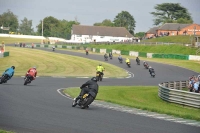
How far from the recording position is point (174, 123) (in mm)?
14742

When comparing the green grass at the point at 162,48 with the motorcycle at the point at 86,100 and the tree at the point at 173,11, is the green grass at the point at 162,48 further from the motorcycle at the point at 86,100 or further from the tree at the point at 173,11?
the motorcycle at the point at 86,100

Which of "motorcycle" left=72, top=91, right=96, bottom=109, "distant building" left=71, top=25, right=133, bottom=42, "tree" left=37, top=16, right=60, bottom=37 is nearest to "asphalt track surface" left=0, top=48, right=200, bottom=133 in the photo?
"motorcycle" left=72, top=91, right=96, bottom=109

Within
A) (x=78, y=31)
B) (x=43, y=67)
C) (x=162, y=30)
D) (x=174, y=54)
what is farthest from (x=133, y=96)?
(x=78, y=31)

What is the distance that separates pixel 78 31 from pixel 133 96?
126715mm

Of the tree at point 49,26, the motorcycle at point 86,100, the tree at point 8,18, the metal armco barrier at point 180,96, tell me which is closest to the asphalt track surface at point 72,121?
the motorcycle at point 86,100

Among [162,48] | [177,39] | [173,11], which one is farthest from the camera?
[177,39]

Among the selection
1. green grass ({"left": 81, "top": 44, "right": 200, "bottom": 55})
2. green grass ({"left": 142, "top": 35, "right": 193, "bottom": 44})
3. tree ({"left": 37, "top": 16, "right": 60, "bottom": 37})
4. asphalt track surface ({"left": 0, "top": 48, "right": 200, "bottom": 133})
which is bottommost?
asphalt track surface ({"left": 0, "top": 48, "right": 200, "bottom": 133})

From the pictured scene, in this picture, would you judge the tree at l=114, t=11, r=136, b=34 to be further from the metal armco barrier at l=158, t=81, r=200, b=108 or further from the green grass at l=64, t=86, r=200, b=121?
the metal armco barrier at l=158, t=81, r=200, b=108

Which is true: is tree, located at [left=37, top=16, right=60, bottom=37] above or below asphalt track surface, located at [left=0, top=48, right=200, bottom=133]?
above

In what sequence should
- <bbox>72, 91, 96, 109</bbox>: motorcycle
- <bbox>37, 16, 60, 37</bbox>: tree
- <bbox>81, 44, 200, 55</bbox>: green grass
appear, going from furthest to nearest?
1. <bbox>37, 16, 60, 37</bbox>: tree
2. <bbox>81, 44, 200, 55</bbox>: green grass
3. <bbox>72, 91, 96, 109</bbox>: motorcycle

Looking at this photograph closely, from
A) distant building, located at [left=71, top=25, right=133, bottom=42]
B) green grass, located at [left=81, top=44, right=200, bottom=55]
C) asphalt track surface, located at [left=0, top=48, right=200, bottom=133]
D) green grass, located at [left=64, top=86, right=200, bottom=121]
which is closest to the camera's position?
asphalt track surface, located at [left=0, top=48, right=200, bottom=133]

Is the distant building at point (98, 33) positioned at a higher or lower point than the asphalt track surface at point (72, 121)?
higher

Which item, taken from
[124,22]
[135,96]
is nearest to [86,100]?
[135,96]

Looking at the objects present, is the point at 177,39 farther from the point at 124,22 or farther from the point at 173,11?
the point at 124,22
